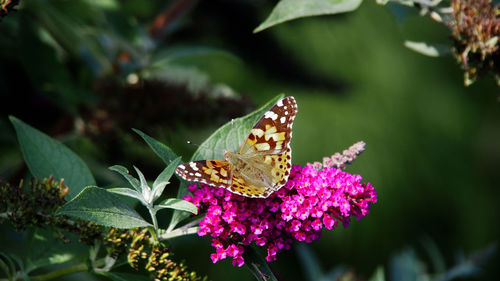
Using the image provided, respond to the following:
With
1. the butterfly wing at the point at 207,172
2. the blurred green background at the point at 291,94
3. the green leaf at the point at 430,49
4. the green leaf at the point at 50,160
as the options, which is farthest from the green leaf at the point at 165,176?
the green leaf at the point at 430,49

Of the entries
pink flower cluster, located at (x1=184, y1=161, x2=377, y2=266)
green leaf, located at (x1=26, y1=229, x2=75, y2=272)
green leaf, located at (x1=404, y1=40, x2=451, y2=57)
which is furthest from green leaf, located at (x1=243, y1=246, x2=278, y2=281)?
green leaf, located at (x1=404, y1=40, x2=451, y2=57)

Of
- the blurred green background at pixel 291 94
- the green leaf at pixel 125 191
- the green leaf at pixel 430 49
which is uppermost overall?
the green leaf at pixel 430 49

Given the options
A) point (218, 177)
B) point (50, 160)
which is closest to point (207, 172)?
point (218, 177)

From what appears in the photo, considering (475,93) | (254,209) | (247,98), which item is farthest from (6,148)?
(475,93)

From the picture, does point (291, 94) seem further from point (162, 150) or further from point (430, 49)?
point (162, 150)

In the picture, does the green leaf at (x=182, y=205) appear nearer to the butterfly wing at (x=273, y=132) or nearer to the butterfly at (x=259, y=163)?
the butterfly at (x=259, y=163)

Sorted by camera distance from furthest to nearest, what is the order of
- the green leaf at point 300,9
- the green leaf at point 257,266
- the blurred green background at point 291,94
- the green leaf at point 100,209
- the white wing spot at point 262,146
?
the blurred green background at point 291,94 → the white wing spot at point 262,146 → the green leaf at point 300,9 → the green leaf at point 257,266 → the green leaf at point 100,209

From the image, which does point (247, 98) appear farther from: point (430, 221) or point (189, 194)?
point (430, 221)

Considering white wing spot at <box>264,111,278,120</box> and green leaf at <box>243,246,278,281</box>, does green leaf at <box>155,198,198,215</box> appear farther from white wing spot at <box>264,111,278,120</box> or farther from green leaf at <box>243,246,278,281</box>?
white wing spot at <box>264,111,278,120</box>
